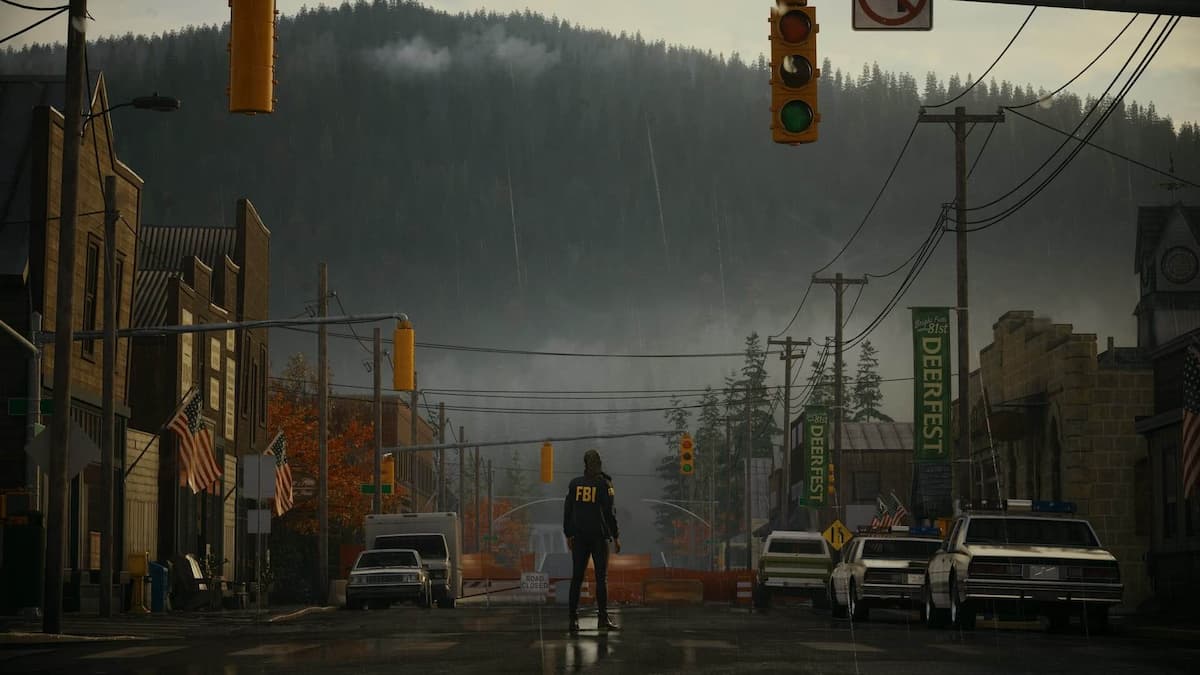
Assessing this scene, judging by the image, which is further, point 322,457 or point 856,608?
point 322,457

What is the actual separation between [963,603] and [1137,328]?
4071cm

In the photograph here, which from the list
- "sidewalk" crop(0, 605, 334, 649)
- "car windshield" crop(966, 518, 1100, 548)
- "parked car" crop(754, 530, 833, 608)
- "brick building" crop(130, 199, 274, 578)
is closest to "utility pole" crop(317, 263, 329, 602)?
"brick building" crop(130, 199, 274, 578)

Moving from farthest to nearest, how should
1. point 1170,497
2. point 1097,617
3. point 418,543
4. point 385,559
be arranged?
point 418,543 < point 385,559 < point 1170,497 < point 1097,617

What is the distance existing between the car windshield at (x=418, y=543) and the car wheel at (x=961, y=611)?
23.7 meters

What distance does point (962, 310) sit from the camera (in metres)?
42.0

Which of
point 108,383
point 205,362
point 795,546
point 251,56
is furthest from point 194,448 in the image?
point 251,56

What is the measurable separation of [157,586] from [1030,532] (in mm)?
23401

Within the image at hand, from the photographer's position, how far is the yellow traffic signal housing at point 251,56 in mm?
13727

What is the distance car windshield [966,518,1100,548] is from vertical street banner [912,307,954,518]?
18.9 m

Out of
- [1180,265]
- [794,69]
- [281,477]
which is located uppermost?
[1180,265]

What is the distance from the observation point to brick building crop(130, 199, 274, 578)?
49188 millimetres

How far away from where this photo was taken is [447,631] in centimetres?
2262

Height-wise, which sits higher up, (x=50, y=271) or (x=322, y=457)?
(x=50, y=271)

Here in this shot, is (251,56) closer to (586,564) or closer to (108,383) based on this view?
(586,564)
